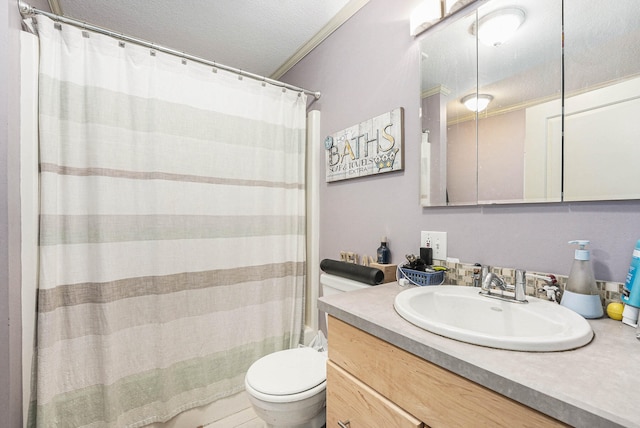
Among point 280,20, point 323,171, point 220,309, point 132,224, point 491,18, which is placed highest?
point 280,20

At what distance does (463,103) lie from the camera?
1.15 metres

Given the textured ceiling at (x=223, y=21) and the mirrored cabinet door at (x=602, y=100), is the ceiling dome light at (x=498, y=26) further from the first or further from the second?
the textured ceiling at (x=223, y=21)

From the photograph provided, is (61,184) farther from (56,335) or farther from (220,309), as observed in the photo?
(220,309)

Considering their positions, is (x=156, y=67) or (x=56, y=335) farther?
(x=156, y=67)

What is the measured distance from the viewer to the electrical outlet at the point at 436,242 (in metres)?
1.20

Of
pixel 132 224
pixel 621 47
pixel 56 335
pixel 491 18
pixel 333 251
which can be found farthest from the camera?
pixel 333 251

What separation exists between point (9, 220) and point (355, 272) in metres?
1.41

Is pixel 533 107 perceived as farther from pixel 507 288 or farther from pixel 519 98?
pixel 507 288

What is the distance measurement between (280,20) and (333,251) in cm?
152

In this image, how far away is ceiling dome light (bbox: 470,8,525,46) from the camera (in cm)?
99

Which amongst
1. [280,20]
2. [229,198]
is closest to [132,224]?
[229,198]

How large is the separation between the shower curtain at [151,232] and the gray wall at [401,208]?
1.20 ft

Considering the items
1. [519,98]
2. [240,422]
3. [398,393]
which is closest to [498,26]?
[519,98]

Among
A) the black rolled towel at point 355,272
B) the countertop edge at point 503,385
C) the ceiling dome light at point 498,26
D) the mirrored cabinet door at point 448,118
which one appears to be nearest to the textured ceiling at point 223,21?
the mirrored cabinet door at point 448,118
